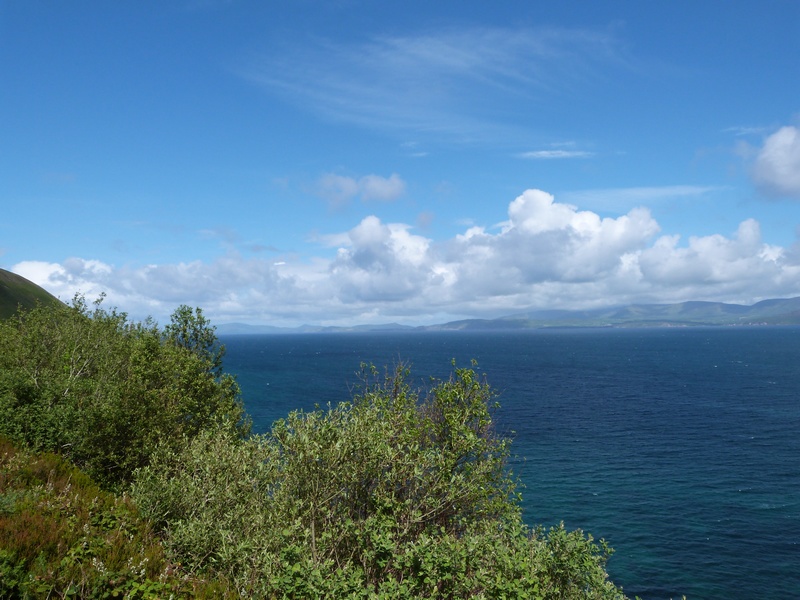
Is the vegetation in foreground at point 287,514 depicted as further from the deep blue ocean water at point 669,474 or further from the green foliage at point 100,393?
the deep blue ocean water at point 669,474

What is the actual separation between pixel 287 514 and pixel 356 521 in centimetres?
238

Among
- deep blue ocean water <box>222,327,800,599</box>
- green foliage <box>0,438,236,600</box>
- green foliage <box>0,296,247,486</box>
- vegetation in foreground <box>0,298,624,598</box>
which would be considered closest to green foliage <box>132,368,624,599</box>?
vegetation in foreground <box>0,298,624,598</box>

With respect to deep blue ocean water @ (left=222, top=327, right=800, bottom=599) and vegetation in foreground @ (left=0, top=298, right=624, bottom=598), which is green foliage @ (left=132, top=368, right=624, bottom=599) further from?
deep blue ocean water @ (left=222, top=327, right=800, bottom=599)

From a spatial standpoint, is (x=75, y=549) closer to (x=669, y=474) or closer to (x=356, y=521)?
(x=356, y=521)

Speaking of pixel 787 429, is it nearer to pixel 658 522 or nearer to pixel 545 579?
pixel 658 522

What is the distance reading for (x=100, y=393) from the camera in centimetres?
3145

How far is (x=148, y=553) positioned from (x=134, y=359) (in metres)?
20.1

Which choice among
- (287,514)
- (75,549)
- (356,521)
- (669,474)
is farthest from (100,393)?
(669,474)

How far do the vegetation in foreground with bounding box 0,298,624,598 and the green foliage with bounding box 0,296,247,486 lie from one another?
19cm

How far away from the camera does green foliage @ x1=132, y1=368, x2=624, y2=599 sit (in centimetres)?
1408

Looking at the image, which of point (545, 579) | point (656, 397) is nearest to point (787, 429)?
point (656, 397)

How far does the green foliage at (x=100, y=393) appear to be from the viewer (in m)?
27.5

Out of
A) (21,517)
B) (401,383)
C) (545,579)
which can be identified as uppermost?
(401,383)

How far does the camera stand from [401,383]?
89.9 ft
